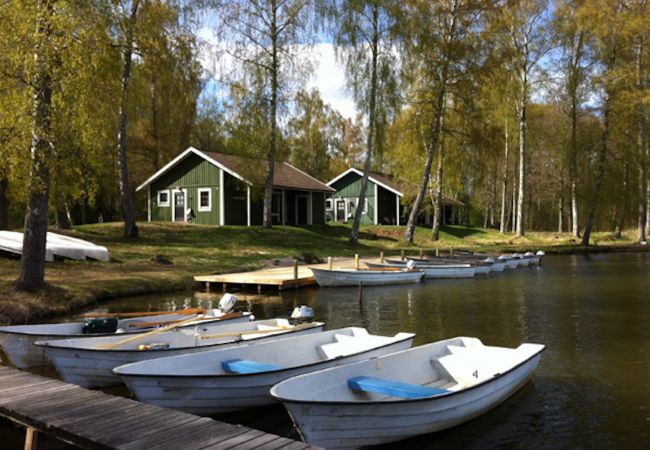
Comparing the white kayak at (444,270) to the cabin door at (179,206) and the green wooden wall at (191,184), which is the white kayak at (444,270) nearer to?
the green wooden wall at (191,184)

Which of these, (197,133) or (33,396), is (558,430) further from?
(197,133)

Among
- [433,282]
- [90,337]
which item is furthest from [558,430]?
[433,282]

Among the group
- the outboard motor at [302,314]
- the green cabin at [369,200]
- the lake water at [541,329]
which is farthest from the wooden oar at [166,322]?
the green cabin at [369,200]

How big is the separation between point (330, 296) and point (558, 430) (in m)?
11.6

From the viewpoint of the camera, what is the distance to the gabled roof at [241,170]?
32.8 meters

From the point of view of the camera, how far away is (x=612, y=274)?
2322cm

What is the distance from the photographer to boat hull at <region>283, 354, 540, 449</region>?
18.3 ft

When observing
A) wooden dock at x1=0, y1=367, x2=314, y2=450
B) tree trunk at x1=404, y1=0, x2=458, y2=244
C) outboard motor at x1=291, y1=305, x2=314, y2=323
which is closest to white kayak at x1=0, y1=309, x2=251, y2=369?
outboard motor at x1=291, y1=305, x2=314, y2=323

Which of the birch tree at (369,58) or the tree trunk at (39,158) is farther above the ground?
the birch tree at (369,58)

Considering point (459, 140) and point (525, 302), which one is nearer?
point (525, 302)

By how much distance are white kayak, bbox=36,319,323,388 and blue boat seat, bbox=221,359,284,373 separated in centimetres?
90

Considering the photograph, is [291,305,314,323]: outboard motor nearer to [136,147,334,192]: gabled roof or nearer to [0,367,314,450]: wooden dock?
[0,367,314,450]: wooden dock

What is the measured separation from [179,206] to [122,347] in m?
28.7

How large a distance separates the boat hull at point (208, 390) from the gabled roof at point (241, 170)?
25864mm
